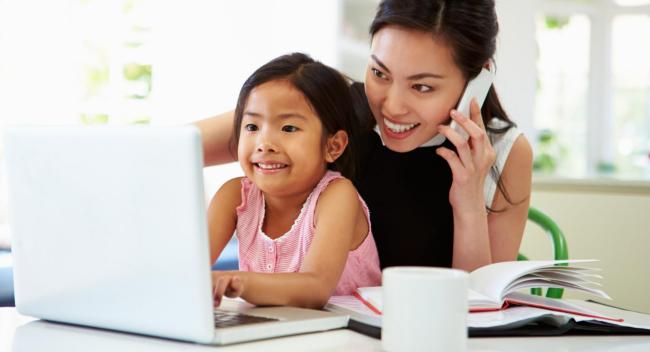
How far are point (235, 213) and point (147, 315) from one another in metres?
0.48

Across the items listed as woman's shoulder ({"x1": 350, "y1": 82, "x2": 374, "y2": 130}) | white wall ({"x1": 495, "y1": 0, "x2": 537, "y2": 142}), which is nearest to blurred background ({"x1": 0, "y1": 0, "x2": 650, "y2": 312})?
white wall ({"x1": 495, "y1": 0, "x2": 537, "y2": 142})

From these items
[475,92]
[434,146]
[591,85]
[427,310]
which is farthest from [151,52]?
[591,85]

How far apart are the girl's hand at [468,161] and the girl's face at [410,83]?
0.04 m

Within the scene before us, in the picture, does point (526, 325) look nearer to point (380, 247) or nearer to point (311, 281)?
point (311, 281)

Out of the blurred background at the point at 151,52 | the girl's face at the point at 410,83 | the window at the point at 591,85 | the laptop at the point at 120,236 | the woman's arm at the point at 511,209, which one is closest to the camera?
the laptop at the point at 120,236

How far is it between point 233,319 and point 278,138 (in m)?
0.34

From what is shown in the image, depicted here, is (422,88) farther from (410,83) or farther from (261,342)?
(261,342)

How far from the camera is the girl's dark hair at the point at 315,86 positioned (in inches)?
49.8

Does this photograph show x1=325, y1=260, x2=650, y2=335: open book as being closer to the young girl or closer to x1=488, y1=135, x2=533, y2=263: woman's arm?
the young girl

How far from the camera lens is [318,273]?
110cm

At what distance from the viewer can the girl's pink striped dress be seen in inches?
50.2

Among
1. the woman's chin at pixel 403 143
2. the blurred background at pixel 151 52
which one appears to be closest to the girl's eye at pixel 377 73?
the woman's chin at pixel 403 143

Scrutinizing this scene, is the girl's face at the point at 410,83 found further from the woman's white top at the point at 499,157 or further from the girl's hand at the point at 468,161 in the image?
the woman's white top at the point at 499,157

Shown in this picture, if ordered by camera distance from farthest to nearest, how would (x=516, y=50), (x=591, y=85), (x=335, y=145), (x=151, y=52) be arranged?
(x=591, y=85)
(x=516, y=50)
(x=151, y=52)
(x=335, y=145)
